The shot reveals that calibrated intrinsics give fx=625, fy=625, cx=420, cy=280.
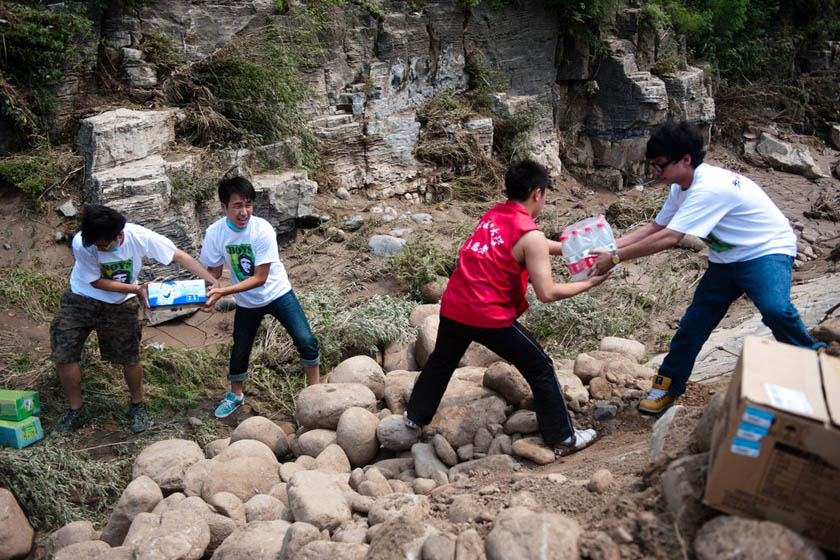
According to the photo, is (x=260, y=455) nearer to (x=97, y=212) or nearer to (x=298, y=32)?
(x=97, y=212)

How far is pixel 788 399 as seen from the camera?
6.70 ft

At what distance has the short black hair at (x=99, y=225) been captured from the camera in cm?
401

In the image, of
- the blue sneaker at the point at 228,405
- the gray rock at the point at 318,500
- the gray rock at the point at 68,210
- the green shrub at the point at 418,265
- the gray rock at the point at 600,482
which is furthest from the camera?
the green shrub at the point at 418,265

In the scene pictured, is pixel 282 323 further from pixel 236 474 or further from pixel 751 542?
pixel 751 542

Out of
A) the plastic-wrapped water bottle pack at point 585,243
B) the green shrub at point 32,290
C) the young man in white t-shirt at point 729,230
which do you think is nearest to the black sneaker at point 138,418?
the green shrub at point 32,290

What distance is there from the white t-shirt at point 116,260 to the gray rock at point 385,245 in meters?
3.11

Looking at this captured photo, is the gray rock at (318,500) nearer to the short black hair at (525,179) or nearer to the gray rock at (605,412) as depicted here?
the gray rock at (605,412)

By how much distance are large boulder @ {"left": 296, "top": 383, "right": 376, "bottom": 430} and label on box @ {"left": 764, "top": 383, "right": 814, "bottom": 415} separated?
109 inches

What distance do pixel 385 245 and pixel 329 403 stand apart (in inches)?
130

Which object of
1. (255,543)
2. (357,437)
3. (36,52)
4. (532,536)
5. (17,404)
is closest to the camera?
(532,536)

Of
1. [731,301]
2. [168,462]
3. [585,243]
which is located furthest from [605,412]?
[168,462]

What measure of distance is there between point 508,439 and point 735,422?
5.96 feet

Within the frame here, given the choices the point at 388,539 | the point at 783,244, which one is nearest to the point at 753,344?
the point at 783,244

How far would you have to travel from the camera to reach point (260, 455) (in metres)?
3.95
